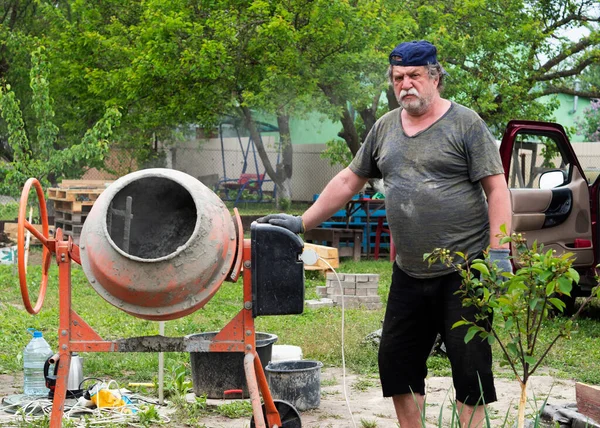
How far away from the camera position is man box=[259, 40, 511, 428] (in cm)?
359

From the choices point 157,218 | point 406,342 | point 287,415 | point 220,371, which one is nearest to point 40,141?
point 220,371

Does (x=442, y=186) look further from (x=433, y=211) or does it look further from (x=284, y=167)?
(x=284, y=167)

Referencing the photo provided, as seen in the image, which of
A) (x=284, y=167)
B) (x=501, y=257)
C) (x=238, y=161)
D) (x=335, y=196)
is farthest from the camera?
(x=238, y=161)

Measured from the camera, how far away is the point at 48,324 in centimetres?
781

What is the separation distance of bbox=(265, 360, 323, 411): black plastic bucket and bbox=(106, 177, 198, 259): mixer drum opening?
132 centimetres

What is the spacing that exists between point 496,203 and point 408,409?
1019 millimetres

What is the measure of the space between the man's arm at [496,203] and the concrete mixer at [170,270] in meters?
Result: 0.84

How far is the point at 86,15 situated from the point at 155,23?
4.08 m

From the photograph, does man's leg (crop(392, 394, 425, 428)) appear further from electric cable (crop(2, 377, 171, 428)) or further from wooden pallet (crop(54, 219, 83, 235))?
wooden pallet (crop(54, 219, 83, 235))

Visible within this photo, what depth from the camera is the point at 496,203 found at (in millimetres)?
3574

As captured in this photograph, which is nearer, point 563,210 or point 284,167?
point 563,210

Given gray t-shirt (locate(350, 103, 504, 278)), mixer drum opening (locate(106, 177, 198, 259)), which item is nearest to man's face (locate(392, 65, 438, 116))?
gray t-shirt (locate(350, 103, 504, 278))

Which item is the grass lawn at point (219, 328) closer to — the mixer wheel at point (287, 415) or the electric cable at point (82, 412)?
the electric cable at point (82, 412)

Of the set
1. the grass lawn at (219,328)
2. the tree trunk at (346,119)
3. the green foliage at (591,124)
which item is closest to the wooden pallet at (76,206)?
the grass lawn at (219,328)
